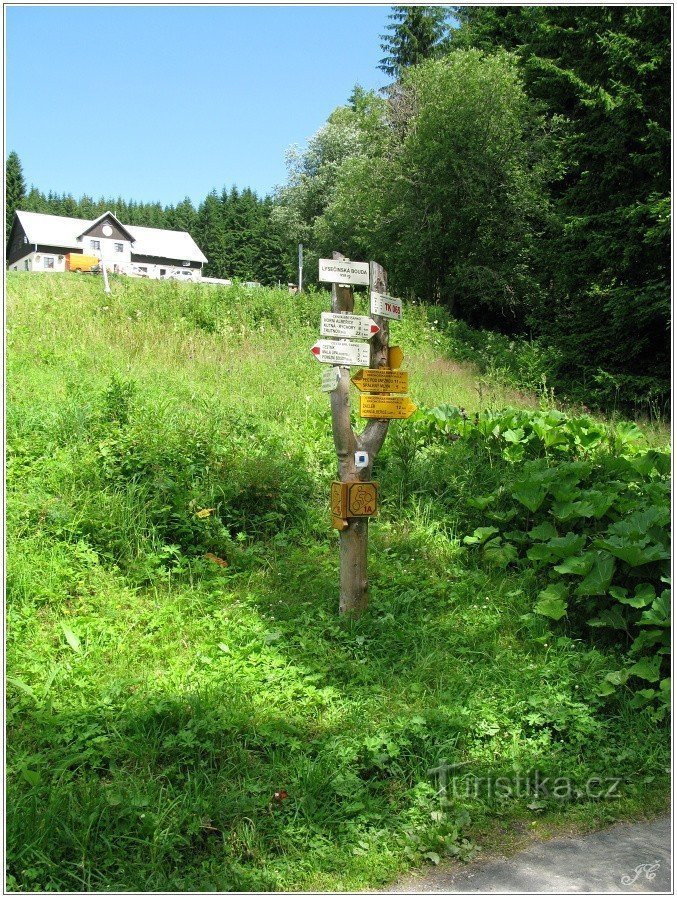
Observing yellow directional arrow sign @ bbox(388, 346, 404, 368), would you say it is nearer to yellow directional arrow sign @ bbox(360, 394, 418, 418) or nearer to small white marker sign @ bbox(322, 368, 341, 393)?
yellow directional arrow sign @ bbox(360, 394, 418, 418)

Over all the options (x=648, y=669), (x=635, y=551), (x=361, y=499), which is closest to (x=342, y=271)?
(x=361, y=499)

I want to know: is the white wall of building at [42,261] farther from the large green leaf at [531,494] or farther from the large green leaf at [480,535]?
the large green leaf at [531,494]

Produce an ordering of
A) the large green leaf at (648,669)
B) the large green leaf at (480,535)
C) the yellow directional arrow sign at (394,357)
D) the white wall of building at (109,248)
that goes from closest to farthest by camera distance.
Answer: the large green leaf at (648,669), the yellow directional arrow sign at (394,357), the large green leaf at (480,535), the white wall of building at (109,248)

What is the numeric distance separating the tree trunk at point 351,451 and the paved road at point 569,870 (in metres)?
1.96

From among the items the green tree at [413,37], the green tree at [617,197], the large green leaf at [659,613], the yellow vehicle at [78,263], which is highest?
the green tree at [413,37]

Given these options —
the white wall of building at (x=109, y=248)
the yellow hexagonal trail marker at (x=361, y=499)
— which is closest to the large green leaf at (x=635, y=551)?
the yellow hexagonal trail marker at (x=361, y=499)

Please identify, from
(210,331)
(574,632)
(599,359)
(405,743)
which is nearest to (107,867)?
(405,743)

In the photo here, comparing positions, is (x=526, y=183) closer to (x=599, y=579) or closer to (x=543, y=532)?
(x=543, y=532)

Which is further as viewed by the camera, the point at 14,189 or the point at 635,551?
the point at 14,189

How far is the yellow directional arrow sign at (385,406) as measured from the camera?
15.6 ft

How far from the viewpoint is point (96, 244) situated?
6022 centimetres

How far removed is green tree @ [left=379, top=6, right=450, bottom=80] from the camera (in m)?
33.3

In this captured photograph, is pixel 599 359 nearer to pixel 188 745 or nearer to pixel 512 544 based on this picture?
pixel 512 544

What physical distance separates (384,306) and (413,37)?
35.3 m
